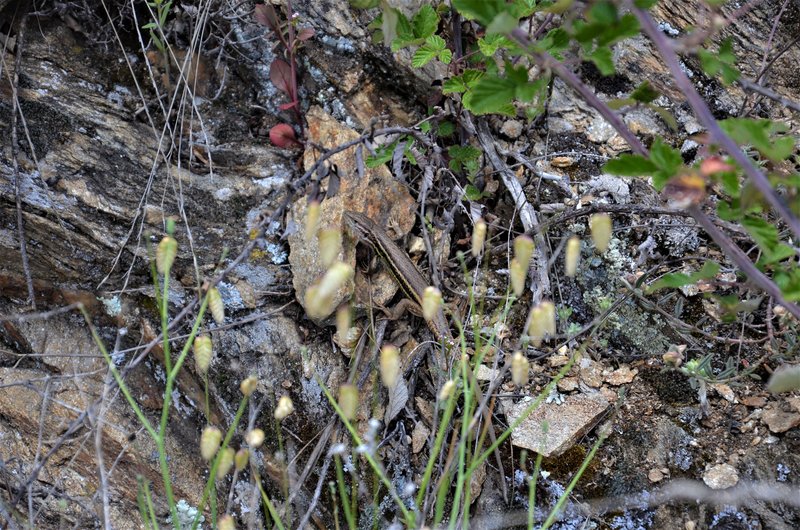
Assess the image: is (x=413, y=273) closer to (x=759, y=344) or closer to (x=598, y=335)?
(x=598, y=335)

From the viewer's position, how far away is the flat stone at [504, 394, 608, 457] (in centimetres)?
244

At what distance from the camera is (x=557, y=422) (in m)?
2.50

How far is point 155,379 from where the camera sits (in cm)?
272

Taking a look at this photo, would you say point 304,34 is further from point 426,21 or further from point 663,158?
point 663,158

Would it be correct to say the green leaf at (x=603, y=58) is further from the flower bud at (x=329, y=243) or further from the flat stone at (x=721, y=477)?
the flat stone at (x=721, y=477)

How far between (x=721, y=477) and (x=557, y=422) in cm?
59

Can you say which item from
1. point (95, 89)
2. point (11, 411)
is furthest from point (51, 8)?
point (11, 411)

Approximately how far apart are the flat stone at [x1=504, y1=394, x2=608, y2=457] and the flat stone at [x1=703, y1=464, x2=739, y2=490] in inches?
16.3

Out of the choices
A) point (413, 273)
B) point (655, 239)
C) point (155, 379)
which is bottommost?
point (155, 379)

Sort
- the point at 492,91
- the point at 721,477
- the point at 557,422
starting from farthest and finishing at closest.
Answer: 1. the point at 557,422
2. the point at 721,477
3. the point at 492,91

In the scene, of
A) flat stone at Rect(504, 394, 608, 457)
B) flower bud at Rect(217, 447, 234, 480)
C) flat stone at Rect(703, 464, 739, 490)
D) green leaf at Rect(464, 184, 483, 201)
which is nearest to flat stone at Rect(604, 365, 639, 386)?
flat stone at Rect(504, 394, 608, 457)

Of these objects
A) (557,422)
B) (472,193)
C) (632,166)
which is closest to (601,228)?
(632,166)

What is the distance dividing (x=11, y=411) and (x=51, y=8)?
178cm

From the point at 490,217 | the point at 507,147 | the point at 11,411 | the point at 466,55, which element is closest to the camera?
the point at 11,411
